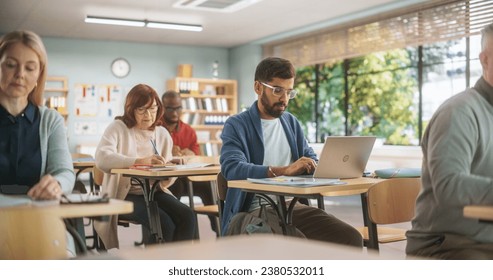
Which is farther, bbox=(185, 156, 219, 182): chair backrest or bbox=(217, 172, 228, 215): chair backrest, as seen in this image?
bbox=(185, 156, 219, 182): chair backrest

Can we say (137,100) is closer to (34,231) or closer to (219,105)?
(34,231)

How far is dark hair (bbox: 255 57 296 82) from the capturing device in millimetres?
3006

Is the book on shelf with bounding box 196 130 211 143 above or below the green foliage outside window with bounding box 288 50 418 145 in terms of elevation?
below

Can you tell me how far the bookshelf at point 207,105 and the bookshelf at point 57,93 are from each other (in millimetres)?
1821

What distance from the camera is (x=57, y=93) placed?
989 centimetres

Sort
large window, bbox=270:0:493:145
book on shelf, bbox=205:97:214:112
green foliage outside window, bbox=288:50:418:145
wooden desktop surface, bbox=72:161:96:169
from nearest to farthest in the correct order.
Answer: wooden desktop surface, bbox=72:161:96:169, large window, bbox=270:0:493:145, green foliage outside window, bbox=288:50:418:145, book on shelf, bbox=205:97:214:112

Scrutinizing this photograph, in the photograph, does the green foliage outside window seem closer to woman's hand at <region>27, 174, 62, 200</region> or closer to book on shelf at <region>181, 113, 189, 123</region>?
book on shelf at <region>181, 113, 189, 123</region>

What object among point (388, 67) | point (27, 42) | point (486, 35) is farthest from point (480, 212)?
point (388, 67)

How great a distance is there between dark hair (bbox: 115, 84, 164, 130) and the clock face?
663 cm

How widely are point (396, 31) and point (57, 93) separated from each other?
5517mm

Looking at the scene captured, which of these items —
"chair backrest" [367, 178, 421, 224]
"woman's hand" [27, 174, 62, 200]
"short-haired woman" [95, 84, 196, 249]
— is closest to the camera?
"woman's hand" [27, 174, 62, 200]

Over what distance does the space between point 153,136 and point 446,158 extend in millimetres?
2553

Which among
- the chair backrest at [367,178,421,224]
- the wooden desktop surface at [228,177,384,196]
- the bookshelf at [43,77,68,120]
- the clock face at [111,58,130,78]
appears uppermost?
the clock face at [111,58,130,78]

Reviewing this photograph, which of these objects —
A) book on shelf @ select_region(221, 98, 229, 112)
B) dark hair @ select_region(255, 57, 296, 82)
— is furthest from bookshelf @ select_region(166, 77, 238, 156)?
dark hair @ select_region(255, 57, 296, 82)
